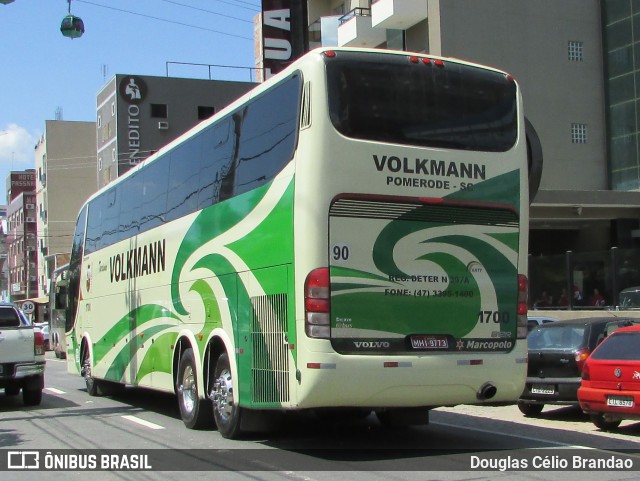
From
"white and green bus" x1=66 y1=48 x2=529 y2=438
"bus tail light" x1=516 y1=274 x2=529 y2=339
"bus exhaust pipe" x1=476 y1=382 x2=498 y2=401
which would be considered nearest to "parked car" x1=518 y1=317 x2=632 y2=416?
"white and green bus" x1=66 y1=48 x2=529 y2=438

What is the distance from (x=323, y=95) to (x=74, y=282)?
13.0 meters

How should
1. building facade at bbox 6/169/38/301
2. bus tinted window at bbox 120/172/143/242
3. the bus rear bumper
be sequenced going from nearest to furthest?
1. the bus rear bumper
2. bus tinted window at bbox 120/172/143/242
3. building facade at bbox 6/169/38/301

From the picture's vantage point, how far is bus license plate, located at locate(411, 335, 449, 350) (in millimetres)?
9650

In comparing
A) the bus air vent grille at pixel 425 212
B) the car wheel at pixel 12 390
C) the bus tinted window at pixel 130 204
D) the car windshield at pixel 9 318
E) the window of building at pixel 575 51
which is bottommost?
the car wheel at pixel 12 390

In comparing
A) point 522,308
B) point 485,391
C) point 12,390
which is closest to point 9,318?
point 12,390

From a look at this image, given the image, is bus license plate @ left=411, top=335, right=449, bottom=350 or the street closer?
the street

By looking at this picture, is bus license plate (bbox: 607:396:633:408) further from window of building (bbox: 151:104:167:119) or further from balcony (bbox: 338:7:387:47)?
window of building (bbox: 151:104:167:119)

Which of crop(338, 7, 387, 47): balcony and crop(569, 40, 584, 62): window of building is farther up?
crop(338, 7, 387, 47): balcony

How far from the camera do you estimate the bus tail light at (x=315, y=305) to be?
362 inches

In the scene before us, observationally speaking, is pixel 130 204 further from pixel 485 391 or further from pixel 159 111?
pixel 159 111

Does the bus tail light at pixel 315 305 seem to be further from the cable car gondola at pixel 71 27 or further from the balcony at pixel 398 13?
the balcony at pixel 398 13

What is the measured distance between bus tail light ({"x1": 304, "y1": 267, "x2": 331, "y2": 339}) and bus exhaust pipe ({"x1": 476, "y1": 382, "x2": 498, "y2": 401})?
2.06 meters

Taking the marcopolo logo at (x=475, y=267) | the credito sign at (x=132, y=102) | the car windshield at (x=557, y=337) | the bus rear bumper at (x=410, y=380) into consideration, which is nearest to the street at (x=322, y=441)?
the bus rear bumper at (x=410, y=380)

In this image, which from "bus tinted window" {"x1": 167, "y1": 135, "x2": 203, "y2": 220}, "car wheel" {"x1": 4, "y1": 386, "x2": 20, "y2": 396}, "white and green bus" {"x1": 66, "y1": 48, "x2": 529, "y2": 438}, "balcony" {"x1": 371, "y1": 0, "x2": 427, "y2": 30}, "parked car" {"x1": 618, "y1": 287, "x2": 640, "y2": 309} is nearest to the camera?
"white and green bus" {"x1": 66, "y1": 48, "x2": 529, "y2": 438}
